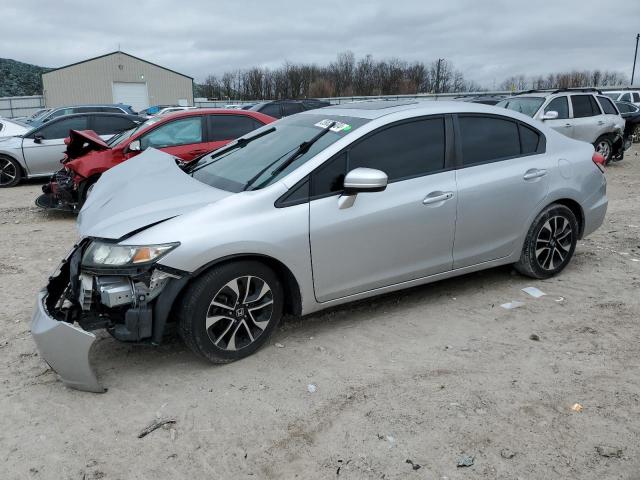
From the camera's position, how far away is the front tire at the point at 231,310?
10.9ft

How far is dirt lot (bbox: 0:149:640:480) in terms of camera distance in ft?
8.83

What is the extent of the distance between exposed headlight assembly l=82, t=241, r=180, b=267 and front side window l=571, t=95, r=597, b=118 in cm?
1183

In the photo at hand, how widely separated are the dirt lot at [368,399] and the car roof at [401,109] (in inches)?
61.8

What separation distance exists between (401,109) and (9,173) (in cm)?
965

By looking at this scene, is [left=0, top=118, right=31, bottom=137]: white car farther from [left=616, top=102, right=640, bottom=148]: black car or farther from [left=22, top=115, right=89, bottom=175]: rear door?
[left=616, top=102, right=640, bottom=148]: black car

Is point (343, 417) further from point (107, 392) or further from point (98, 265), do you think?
point (98, 265)

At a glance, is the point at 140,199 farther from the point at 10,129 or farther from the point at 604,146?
the point at 604,146

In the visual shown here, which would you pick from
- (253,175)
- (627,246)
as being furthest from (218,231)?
(627,246)

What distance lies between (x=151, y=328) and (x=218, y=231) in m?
0.70

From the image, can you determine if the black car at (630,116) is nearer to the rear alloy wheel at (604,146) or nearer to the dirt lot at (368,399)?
the rear alloy wheel at (604,146)

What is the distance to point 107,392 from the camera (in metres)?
3.32

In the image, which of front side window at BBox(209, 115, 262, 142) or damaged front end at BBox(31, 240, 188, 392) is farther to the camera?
front side window at BBox(209, 115, 262, 142)

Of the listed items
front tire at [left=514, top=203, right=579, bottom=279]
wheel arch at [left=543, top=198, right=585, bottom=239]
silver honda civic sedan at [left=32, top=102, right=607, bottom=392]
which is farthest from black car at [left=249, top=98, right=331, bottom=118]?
front tire at [left=514, top=203, right=579, bottom=279]

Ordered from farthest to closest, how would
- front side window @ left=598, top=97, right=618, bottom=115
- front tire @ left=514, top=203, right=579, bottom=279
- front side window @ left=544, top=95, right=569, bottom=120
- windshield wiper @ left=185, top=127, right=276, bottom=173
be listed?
1. front side window @ left=598, top=97, right=618, bottom=115
2. front side window @ left=544, top=95, right=569, bottom=120
3. front tire @ left=514, top=203, right=579, bottom=279
4. windshield wiper @ left=185, top=127, right=276, bottom=173
